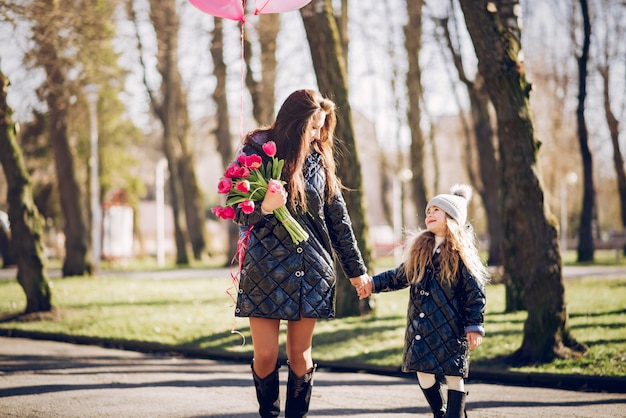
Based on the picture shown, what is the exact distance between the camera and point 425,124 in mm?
33562

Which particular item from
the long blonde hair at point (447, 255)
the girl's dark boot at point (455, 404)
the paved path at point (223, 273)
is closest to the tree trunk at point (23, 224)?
the paved path at point (223, 273)

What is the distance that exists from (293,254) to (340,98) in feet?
24.3

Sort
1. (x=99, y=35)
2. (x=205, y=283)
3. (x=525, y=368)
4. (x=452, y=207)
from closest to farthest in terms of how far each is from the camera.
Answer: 1. (x=452, y=207)
2. (x=525, y=368)
3. (x=99, y=35)
4. (x=205, y=283)

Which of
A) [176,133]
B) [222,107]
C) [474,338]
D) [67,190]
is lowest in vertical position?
[474,338]

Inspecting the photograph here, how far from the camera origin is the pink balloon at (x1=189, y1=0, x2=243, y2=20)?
586 cm

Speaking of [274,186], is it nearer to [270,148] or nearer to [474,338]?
[270,148]

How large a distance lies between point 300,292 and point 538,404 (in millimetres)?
3113

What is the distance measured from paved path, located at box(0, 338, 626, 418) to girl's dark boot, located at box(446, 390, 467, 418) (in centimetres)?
121

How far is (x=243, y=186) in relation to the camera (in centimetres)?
469

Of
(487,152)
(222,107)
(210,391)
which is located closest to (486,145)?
(487,152)

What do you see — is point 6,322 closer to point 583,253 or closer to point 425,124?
point 583,253

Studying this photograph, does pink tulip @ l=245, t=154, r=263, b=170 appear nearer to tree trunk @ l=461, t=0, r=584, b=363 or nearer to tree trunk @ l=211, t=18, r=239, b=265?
tree trunk @ l=461, t=0, r=584, b=363

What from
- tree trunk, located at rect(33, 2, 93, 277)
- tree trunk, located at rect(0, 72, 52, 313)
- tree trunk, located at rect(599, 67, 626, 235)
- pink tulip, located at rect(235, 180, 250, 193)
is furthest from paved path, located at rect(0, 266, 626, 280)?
pink tulip, located at rect(235, 180, 250, 193)

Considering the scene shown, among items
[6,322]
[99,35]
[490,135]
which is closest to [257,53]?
[490,135]
